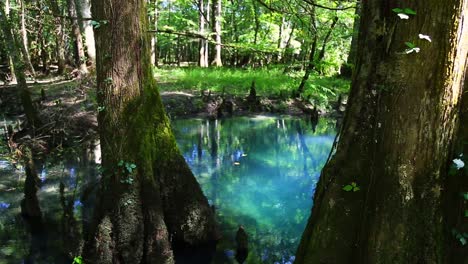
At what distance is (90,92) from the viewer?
9938 millimetres

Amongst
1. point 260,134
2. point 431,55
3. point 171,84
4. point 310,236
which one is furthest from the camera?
point 171,84

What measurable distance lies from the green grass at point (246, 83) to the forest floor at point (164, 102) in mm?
45

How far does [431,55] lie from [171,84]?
1564 cm

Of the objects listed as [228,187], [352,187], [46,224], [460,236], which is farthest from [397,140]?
[228,187]

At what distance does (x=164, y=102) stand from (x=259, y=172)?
20.6ft

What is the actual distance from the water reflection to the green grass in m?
2.28

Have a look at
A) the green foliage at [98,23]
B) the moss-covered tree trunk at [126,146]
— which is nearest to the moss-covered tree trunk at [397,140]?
the moss-covered tree trunk at [126,146]

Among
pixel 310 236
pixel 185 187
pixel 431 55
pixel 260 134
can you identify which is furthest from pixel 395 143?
pixel 260 134

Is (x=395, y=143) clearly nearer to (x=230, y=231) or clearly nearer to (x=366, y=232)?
(x=366, y=232)

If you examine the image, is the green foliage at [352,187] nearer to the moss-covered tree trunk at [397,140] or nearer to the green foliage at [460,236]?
the moss-covered tree trunk at [397,140]

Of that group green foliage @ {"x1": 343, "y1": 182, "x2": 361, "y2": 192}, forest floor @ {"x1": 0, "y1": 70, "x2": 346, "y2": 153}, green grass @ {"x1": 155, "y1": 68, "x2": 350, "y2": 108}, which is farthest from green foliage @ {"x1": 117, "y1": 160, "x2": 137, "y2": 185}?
green grass @ {"x1": 155, "y1": 68, "x2": 350, "y2": 108}

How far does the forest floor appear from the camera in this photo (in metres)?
Result: 10.0

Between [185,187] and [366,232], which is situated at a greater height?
[366,232]

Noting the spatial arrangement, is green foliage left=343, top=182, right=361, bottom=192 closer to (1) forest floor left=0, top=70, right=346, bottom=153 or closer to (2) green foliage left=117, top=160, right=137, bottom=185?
(2) green foliage left=117, top=160, right=137, bottom=185
